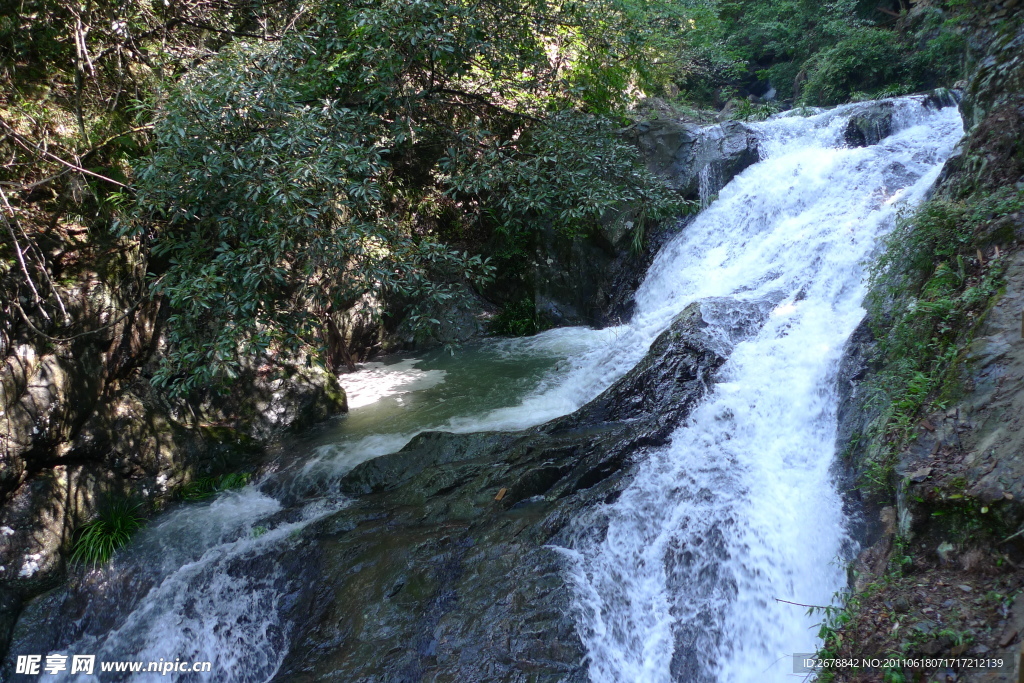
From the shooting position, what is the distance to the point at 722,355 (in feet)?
20.7

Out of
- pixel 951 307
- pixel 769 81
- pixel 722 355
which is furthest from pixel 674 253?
pixel 769 81

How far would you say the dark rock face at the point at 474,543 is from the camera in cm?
393

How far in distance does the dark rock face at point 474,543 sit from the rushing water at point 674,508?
0.25m

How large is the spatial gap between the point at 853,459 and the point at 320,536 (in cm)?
444

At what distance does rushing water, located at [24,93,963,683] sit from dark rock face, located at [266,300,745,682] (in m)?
0.25

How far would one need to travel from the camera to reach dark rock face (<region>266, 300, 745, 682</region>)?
12.9ft

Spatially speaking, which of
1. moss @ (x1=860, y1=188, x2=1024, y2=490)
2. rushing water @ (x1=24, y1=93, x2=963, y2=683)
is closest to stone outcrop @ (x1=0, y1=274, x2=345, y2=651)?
rushing water @ (x1=24, y1=93, x2=963, y2=683)

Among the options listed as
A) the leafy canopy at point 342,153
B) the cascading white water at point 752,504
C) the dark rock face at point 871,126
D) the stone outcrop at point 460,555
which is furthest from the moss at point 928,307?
the dark rock face at point 871,126

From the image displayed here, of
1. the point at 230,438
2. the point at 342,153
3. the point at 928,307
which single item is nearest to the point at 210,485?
the point at 230,438

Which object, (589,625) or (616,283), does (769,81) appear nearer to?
(616,283)

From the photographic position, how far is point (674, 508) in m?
4.70

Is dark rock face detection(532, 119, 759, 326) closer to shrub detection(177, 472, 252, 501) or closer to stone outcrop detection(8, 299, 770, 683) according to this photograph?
stone outcrop detection(8, 299, 770, 683)

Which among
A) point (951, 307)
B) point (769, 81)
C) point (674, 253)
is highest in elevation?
point (769, 81)

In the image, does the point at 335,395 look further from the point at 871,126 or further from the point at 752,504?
the point at 871,126
